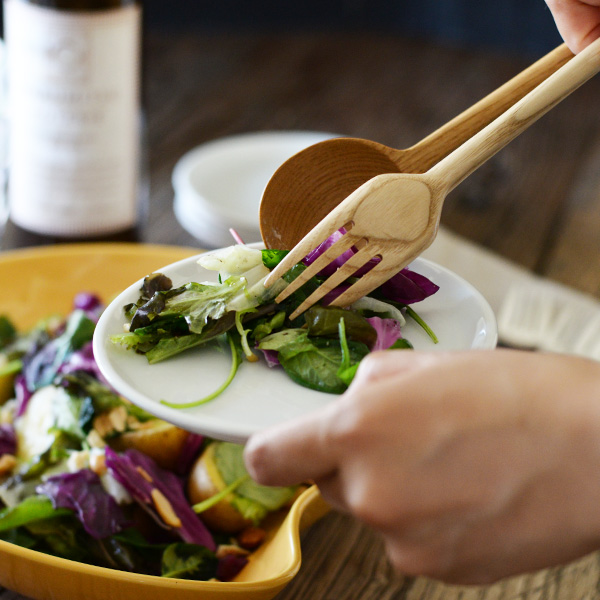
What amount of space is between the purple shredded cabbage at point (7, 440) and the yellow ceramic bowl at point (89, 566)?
0.87ft

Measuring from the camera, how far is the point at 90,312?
110 centimetres

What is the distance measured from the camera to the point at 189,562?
79cm

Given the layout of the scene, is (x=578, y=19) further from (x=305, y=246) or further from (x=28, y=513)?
(x=28, y=513)

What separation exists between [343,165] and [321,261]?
0.16 meters

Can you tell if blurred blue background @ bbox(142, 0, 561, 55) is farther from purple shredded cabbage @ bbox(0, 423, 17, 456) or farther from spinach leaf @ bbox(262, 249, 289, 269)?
spinach leaf @ bbox(262, 249, 289, 269)

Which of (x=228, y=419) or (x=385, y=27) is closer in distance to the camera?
(x=228, y=419)

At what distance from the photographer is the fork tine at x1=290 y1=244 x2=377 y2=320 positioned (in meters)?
0.62

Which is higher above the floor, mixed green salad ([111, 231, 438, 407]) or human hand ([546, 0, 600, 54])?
human hand ([546, 0, 600, 54])

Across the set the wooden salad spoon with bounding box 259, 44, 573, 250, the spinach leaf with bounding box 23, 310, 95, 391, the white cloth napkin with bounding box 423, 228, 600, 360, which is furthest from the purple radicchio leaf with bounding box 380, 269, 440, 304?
the white cloth napkin with bounding box 423, 228, 600, 360

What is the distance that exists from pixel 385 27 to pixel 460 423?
114 inches

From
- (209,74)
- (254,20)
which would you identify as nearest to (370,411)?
(209,74)

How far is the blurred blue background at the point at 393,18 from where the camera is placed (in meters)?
2.81

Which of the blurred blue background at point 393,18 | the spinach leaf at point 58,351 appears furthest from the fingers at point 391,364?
the blurred blue background at point 393,18

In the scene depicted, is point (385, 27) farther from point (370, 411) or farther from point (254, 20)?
point (370, 411)
